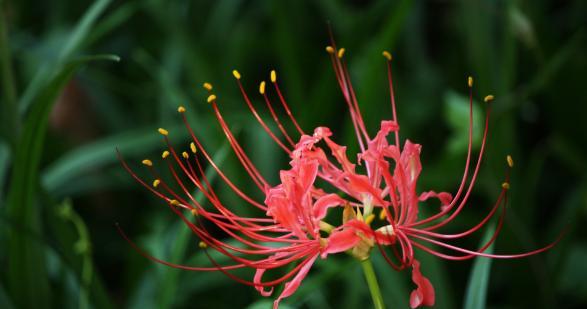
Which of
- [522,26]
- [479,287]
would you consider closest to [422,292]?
[479,287]

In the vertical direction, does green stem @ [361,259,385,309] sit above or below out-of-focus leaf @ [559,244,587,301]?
above

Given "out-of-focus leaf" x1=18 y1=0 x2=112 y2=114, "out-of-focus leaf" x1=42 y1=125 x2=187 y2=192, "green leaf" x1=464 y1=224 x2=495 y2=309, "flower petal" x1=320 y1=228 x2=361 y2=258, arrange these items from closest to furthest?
"flower petal" x1=320 y1=228 x2=361 y2=258 → "green leaf" x1=464 y1=224 x2=495 y2=309 → "out-of-focus leaf" x1=18 y1=0 x2=112 y2=114 → "out-of-focus leaf" x1=42 y1=125 x2=187 y2=192

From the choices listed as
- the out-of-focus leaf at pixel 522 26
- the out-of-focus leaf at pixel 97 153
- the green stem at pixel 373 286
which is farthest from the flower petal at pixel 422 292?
the out-of-focus leaf at pixel 97 153

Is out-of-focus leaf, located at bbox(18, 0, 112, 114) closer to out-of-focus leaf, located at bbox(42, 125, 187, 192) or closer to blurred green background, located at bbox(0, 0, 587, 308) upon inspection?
blurred green background, located at bbox(0, 0, 587, 308)

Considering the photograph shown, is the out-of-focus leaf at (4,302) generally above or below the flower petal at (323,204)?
below

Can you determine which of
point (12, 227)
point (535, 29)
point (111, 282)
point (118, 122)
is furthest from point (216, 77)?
point (12, 227)

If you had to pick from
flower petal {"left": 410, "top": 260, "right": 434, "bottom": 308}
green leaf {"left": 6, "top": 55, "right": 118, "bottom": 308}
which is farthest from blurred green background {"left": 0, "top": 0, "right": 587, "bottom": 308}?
flower petal {"left": 410, "top": 260, "right": 434, "bottom": 308}

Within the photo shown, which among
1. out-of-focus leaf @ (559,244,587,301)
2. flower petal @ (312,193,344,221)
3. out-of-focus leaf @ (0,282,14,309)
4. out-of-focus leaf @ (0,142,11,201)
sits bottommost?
out-of-focus leaf @ (559,244,587,301)

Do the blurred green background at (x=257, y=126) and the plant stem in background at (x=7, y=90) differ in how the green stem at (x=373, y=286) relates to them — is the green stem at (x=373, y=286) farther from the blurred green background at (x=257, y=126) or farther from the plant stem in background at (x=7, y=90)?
the plant stem in background at (x=7, y=90)
